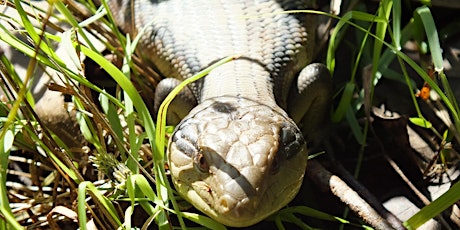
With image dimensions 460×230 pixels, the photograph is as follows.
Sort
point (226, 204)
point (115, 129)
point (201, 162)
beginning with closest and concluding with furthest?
1. point (226, 204)
2. point (201, 162)
3. point (115, 129)

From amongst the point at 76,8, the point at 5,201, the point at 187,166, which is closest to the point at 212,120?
the point at 187,166

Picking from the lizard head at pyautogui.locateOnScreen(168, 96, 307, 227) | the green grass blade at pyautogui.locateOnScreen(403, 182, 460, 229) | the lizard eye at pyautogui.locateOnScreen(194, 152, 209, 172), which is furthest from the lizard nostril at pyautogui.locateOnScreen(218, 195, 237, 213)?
the green grass blade at pyautogui.locateOnScreen(403, 182, 460, 229)

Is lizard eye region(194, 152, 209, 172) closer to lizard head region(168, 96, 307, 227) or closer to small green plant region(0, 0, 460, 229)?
lizard head region(168, 96, 307, 227)

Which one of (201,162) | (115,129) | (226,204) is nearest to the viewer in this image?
(226,204)

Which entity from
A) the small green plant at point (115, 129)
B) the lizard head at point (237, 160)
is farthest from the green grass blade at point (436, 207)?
the lizard head at point (237, 160)

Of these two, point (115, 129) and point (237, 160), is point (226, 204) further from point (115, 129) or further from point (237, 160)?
point (115, 129)

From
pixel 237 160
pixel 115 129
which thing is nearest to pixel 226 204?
pixel 237 160

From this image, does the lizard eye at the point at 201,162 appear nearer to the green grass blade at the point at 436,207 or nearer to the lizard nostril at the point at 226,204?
the lizard nostril at the point at 226,204

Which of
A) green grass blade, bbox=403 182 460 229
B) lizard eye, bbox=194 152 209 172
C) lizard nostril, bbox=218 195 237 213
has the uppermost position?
lizard eye, bbox=194 152 209 172
